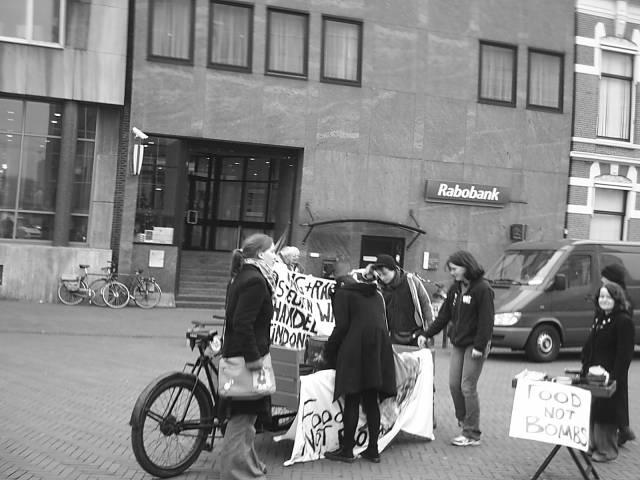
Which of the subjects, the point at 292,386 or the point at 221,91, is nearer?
the point at 292,386

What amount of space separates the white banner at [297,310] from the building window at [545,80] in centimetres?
1813

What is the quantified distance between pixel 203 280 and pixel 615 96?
46.5 feet

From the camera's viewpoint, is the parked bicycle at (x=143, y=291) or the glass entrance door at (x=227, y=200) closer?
the parked bicycle at (x=143, y=291)

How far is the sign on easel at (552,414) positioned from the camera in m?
6.18

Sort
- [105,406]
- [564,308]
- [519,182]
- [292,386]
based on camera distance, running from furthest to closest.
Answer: [519,182] < [564,308] < [105,406] < [292,386]

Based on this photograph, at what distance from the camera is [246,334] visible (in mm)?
5699

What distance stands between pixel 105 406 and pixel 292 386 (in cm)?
281

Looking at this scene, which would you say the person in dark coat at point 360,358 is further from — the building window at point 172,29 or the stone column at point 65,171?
the building window at point 172,29

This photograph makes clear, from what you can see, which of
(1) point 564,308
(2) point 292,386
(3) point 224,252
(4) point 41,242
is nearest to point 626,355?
(2) point 292,386

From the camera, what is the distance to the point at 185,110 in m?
21.2

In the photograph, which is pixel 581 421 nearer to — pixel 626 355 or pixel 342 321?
pixel 626 355

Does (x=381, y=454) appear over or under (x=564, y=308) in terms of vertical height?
under

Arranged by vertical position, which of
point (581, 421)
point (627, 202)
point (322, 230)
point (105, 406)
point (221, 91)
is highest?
point (221, 91)

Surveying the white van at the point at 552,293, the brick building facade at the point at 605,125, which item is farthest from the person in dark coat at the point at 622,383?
the brick building facade at the point at 605,125
